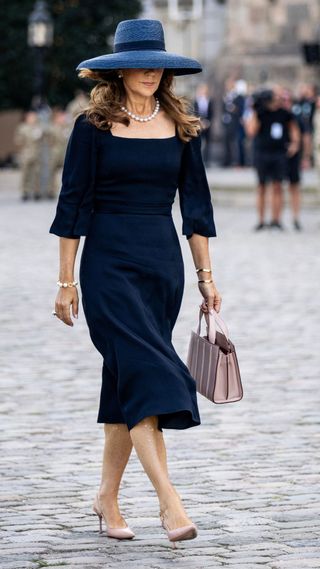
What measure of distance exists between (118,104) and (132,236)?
0.43m

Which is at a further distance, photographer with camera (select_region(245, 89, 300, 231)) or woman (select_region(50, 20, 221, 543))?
photographer with camera (select_region(245, 89, 300, 231))

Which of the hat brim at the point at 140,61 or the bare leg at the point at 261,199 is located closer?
the hat brim at the point at 140,61

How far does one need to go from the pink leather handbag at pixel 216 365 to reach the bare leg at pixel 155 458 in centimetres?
25

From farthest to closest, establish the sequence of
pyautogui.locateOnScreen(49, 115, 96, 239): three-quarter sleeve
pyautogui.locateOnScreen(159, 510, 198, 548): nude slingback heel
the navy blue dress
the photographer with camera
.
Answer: the photographer with camera → pyautogui.locateOnScreen(49, 115, 96, 239): three-quarter sleeve → the navy blue dress → pyautogui.locateOnScreen(159, 510, 198, 548): nude slingback heel

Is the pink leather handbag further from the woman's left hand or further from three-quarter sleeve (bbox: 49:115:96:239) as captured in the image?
three-quarter sleeve (bbox: 49:115:96:239)

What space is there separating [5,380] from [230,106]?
106ft

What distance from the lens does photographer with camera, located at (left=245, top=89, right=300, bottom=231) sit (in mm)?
23438

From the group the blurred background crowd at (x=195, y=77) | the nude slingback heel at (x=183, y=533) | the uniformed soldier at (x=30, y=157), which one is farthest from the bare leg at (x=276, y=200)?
the nude slingback heel at (x=183, y=533)

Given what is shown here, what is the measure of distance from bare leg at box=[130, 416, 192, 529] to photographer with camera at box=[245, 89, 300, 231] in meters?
17.5

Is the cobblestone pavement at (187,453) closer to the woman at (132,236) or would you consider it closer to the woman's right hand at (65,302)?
the woman at (132,236)

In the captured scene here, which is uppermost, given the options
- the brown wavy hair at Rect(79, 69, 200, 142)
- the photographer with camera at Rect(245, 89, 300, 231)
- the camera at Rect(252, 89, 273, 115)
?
the brown wavy hair at Rect(79, 69, 200, 142)

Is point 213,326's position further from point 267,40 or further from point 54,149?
point 267,40

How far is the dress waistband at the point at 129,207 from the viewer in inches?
241

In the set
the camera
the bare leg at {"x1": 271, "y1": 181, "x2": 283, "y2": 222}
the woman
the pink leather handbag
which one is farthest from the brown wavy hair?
the bare leg at {"x1": 271, "y1": 181, "x2": 283, "y2": 222}
